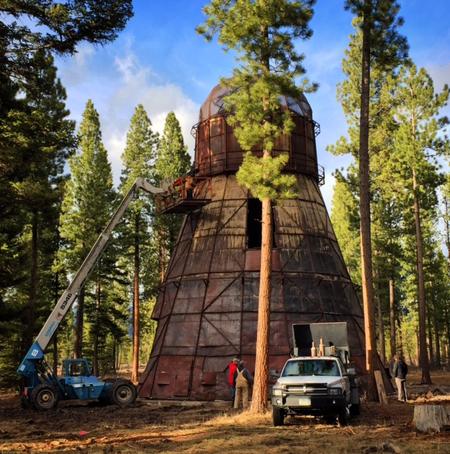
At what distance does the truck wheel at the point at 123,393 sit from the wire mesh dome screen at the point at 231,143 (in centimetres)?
1228

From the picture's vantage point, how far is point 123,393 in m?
22.5

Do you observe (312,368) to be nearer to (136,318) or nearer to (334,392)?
(334,392)

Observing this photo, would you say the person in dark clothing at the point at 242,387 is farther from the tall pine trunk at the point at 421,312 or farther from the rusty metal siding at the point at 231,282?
the tall pine trunk at the point at 421,312

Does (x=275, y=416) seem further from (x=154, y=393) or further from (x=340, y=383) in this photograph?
A: (x=154, y=393)

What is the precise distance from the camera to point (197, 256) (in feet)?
87.1

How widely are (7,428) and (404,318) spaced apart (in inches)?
2476

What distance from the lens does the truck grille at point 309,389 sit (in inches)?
516

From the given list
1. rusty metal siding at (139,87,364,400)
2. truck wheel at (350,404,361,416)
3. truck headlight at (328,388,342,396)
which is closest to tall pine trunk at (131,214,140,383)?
rusty metal siding at (139,87,364,400)

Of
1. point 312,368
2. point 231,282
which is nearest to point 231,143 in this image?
point 231,282

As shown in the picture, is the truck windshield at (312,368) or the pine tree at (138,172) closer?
the truck windshield at (312,368)

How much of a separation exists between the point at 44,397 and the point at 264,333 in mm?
10030

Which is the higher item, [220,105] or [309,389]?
[220,105]

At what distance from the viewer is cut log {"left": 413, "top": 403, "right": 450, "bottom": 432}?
439 inches

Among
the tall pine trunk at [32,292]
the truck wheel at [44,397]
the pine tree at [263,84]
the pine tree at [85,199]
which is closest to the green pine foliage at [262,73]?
the pine tree at [263,84]
